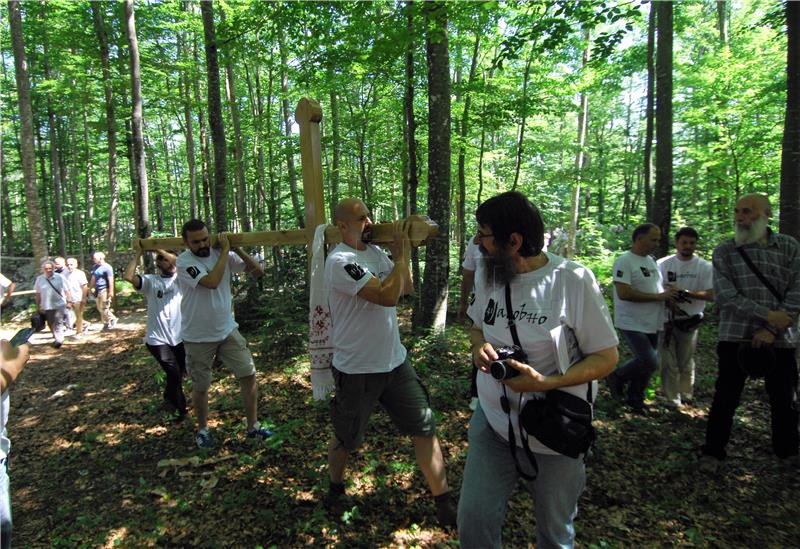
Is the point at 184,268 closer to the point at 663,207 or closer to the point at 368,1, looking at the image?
the point at 368,1

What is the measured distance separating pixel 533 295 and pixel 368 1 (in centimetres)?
673

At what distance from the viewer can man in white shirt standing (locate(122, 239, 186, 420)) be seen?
510cm

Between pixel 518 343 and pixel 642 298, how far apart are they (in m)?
3.43

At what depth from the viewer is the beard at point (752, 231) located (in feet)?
11.5

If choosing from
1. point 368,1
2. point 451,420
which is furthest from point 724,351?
point 368,1

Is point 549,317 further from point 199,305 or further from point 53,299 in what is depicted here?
point 53,299

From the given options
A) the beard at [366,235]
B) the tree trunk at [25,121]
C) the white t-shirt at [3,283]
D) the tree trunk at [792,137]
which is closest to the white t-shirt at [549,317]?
the beard at [366,235]

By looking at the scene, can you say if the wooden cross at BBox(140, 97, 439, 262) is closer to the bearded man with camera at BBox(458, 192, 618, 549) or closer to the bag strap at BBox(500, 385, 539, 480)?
the bearded man with camera at BBox(458, 192, 618, 549)

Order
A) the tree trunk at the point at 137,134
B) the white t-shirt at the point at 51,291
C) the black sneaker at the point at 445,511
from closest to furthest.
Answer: the black sneaker at the point at 445,511, the tree trunk at the point at 137,134, the white t-shirt at the point at 51,291

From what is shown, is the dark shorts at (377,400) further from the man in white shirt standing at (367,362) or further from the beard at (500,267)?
the beard at (500,267)

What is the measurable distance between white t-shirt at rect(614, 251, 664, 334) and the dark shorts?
112 inches

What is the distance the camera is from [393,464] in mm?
3908

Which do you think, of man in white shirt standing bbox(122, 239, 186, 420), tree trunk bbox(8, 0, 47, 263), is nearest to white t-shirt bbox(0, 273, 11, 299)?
man in white shirt standing bbox(122, 239, 186, 420)

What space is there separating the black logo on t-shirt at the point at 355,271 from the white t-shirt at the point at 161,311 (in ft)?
10.9
